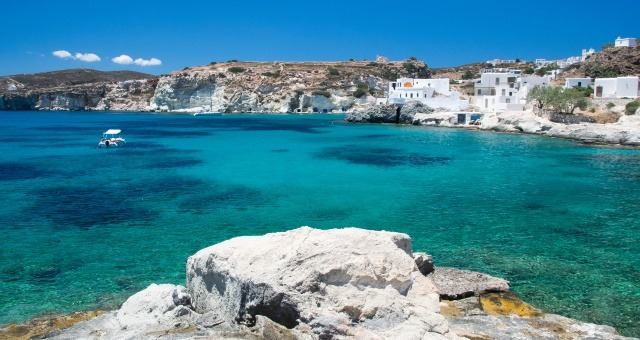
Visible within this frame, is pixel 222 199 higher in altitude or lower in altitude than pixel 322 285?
lower

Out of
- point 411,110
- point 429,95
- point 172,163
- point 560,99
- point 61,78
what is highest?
point 61,78

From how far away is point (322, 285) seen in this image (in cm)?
738

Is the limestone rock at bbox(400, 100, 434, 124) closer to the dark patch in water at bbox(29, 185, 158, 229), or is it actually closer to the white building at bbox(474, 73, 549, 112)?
the white building at bbox(474, 73, 549, 112)

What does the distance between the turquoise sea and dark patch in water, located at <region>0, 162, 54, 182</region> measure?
12cm

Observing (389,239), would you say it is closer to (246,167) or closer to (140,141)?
(246,167)

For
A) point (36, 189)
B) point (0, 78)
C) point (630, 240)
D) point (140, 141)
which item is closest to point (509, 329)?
point (630, 240)

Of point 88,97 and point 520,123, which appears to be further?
point 88,97

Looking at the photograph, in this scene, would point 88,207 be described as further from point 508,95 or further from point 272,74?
point 272,74

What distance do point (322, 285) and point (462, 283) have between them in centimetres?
416

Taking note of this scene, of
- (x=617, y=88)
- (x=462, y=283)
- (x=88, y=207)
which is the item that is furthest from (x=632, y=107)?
(x=88, y=207)

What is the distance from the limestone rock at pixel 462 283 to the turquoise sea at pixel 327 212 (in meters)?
0.77

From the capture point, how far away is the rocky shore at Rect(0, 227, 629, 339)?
696 cm

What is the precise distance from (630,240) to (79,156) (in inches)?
1366

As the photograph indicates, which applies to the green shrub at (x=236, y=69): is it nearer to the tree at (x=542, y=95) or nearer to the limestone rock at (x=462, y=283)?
the tree at (x=542, y=95)
